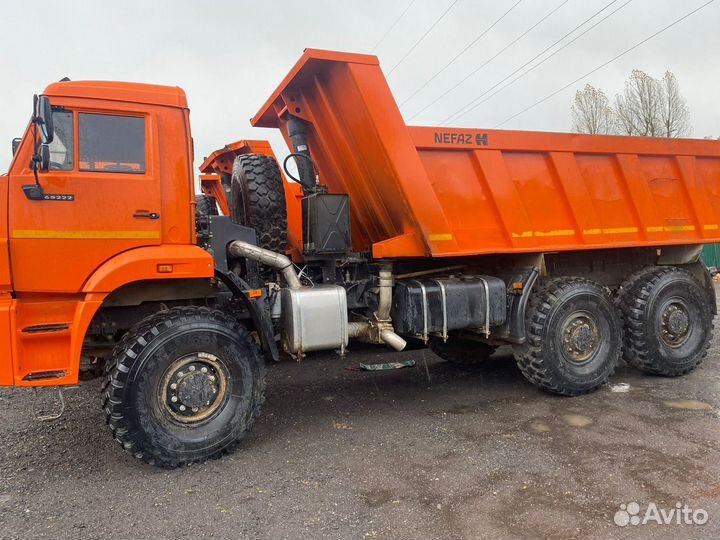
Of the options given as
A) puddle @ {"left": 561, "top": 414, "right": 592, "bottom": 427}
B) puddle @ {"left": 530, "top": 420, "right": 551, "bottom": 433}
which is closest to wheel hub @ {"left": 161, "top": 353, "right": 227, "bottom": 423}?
puddle @ {"left": 530, "top": 420, "right": 551, "bottom": 433}

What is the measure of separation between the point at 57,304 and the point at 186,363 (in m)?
1.02

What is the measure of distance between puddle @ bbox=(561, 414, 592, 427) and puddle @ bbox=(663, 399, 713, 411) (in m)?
0.97

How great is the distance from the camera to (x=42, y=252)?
3910 mm

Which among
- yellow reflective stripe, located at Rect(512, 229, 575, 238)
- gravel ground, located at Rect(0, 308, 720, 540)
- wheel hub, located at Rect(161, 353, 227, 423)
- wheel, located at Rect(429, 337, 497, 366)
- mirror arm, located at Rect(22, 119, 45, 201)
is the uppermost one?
mirror arm, located at Rect(22, 119, 45, 201)

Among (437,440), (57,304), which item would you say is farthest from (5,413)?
(437,440)

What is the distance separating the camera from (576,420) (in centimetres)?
497

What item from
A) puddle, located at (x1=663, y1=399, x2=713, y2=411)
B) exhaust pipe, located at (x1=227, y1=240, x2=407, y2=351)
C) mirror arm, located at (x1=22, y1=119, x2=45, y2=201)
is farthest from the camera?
puddle, located at (x1=663, y1=399, x2=713, y2=411)

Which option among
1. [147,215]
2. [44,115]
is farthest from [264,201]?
[44,115]

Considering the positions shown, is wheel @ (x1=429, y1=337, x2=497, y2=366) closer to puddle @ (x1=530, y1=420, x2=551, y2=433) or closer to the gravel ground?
the gravel ground

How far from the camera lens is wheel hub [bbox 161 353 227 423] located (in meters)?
4.12

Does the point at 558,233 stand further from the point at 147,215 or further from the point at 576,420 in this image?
the point at 147,215

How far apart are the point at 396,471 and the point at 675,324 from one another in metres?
4.22

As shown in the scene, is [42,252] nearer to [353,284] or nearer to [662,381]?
[353,284]

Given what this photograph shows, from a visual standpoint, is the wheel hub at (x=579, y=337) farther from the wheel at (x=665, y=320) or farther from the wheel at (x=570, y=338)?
the wheel at (x=665, y=320)
